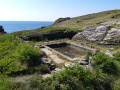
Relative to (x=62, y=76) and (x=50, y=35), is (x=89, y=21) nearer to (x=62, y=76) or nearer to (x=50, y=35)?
(x=50, y=35)

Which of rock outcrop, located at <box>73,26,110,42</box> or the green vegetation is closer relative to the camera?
the green vegetation

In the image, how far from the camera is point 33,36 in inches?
635

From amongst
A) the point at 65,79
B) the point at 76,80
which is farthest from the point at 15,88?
the point at 76,80

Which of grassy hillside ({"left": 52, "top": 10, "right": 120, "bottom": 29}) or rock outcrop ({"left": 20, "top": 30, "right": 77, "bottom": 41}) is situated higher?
grassy hillside ({"left": 52, "top": 10, "right": 120, "bottom": 29})

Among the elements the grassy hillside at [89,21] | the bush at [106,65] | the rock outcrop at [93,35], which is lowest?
the bush at [106,65]

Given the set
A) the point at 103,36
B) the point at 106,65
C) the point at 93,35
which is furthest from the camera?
the point at 93,35

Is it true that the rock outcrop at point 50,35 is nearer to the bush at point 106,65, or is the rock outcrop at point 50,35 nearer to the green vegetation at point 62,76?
the green vegetation at point 62,76

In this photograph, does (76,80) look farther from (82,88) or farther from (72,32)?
(72,32)

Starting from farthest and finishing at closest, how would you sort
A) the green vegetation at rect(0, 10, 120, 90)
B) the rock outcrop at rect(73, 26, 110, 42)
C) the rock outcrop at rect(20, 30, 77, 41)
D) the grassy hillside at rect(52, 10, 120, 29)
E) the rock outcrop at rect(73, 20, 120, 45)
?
the grassy hillside at rect(52, 10, 120, 29), the rock outcrop at rect(20, 30, 77, 41), the rock outcrop at rect(73, 26, 110, 42), the rock outcrop at rect(73, 20, 120, 45), the green vegetation at rect(0, 10, 120, 90)

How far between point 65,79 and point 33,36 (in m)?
13.0

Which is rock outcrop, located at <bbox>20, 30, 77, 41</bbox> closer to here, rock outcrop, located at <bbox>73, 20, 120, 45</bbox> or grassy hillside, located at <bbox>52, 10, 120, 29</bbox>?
rock outcrop, located at <bbox>73, 20, 120, 45</bbox>

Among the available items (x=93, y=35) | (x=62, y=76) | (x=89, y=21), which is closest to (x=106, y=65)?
(x=62, y=76)

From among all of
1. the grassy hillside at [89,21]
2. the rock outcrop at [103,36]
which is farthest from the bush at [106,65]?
the grassy hillside at [89,21]

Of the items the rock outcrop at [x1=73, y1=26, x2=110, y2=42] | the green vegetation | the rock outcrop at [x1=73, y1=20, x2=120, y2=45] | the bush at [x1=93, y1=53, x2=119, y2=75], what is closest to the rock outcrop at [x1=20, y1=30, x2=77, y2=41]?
the rock outcrop at [x1=73, y1=20, x2=120, y2=45]
